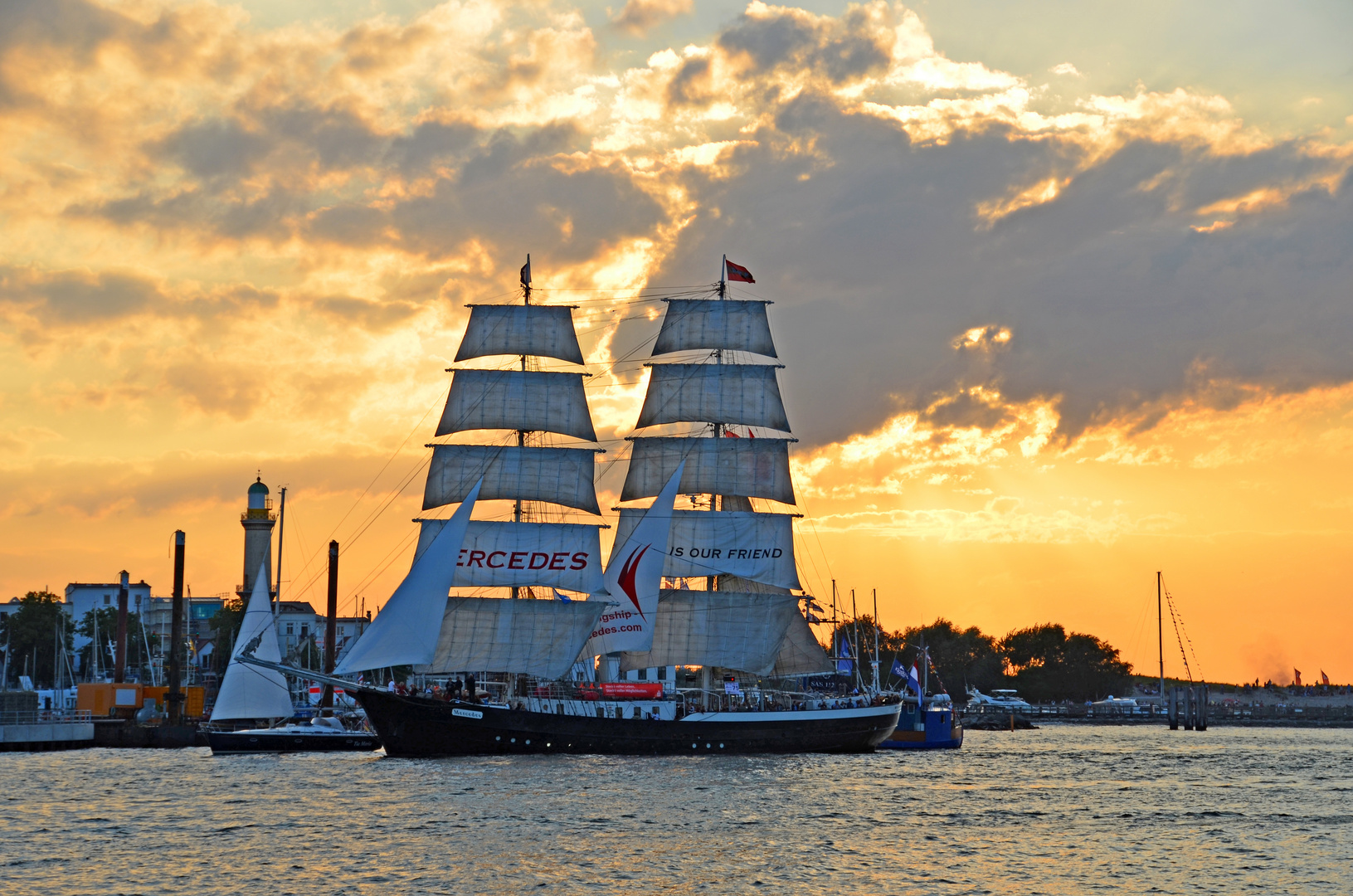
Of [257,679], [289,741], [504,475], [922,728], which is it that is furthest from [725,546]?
[257,679]

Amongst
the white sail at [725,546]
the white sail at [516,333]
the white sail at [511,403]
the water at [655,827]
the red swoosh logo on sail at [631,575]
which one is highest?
the white sail at [516,333]

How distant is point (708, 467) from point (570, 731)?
2687cm

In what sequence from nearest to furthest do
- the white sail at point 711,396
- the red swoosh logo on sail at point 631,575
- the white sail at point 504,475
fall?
the red swoosh logo on sail at point 631,575 → the white sail at point 504,475 → the white sail at point 711,396

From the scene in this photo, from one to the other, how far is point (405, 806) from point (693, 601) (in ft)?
150

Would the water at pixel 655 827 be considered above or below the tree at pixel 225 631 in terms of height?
below

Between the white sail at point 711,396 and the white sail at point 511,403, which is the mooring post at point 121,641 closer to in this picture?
the white sail at point 511,403

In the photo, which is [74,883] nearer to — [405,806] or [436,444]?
[405,806]

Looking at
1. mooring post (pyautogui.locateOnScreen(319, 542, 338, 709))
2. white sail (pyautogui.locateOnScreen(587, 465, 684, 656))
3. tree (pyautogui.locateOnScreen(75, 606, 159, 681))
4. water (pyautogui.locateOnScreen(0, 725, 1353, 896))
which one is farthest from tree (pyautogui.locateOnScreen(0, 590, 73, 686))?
white sail (pyautogui.locateOnScreen(587, 465, 684, 656))

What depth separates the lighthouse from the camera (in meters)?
190

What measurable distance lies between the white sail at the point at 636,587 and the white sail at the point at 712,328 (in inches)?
644

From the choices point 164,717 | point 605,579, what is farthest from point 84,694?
point 605,579

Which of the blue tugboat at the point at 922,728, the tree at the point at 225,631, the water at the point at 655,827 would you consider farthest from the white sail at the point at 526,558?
the tree at the point at 225,631

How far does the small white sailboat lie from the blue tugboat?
143 ft

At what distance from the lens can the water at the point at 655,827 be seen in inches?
1706
